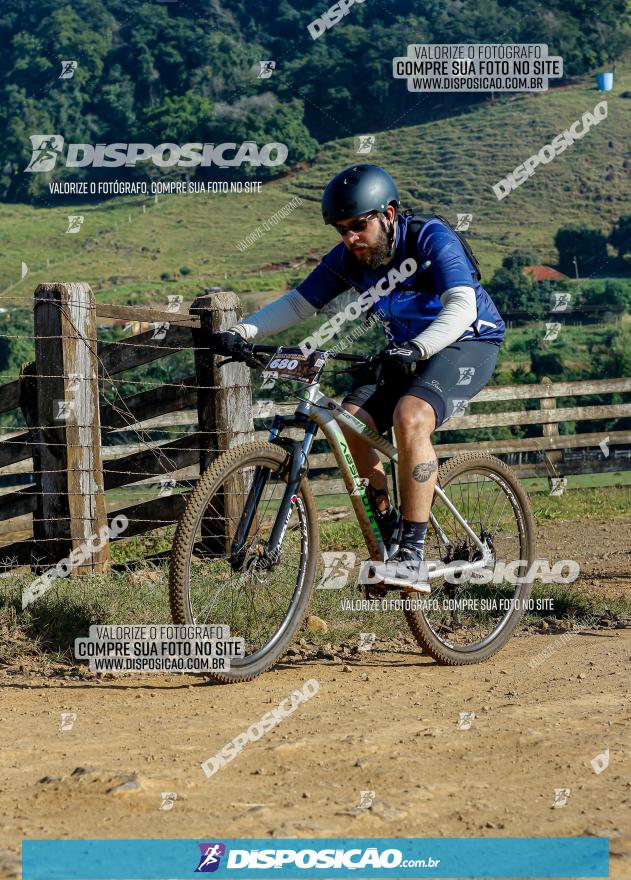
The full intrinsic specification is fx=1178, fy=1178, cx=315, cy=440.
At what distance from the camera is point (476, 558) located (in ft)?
19.9

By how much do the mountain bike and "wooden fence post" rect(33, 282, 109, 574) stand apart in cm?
126

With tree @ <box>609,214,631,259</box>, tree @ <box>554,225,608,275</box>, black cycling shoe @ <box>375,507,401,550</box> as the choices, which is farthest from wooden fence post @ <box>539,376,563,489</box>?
tree @ <box>609,214,631,259</box>

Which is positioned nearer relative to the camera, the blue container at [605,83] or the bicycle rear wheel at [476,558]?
the bicycle rear wheel at [476,558]

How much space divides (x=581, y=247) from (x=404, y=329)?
105184mm

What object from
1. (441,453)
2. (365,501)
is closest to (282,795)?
(365,501)

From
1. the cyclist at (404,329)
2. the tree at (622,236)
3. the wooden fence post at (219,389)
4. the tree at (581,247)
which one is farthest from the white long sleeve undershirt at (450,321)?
the tree at (622,236)

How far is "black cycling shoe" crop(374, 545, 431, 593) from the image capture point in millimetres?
5363

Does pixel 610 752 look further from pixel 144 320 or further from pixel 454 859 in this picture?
pixel 144 320

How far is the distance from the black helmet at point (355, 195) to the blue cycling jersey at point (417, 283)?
Result: 0.18 m

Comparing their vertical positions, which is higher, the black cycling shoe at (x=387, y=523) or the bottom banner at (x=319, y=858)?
the black cycling shoe at (x=387, y=523)

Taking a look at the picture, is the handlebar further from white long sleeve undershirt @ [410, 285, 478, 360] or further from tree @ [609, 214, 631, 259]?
tree @ [609, 214, 631, 259]

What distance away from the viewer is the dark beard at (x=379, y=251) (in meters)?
5.36

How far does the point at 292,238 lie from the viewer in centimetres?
12100

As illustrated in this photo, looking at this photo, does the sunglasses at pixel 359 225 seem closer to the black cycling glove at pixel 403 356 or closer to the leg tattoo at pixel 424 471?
the black cycling glove at pixel 403 356
